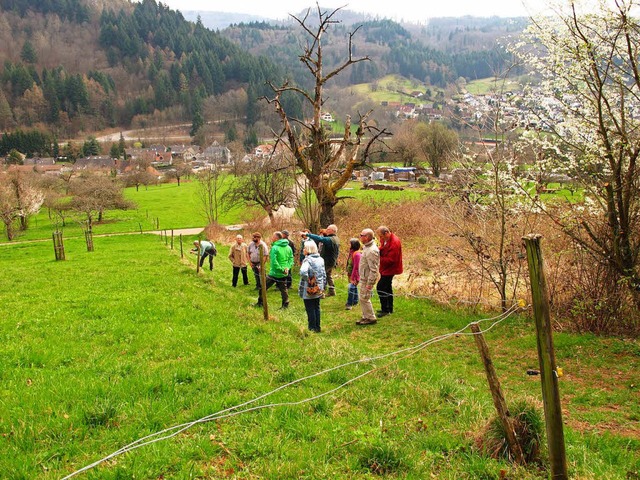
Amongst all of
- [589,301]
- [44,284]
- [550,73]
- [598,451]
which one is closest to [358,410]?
[598,451]

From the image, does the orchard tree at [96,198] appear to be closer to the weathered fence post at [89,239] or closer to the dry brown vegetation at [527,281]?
the weathered fence post at [89,239]

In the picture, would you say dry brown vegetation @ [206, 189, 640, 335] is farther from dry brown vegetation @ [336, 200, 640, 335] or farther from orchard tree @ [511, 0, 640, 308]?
orchard tree @ [511, 0, 640, 308]

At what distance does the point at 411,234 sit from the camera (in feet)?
87.6

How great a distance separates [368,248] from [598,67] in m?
5.00

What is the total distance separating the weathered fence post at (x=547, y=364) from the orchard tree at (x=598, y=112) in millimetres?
5112

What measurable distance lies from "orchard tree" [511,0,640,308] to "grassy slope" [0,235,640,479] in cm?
187

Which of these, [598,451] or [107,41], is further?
[107,41]

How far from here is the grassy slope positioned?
153 inches

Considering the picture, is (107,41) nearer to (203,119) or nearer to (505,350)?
(203,119)

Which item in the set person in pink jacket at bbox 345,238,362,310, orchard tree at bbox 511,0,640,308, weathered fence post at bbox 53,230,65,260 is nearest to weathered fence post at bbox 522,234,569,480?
orchard tree at bbox 511,0,640,308

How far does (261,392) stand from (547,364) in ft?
10.4

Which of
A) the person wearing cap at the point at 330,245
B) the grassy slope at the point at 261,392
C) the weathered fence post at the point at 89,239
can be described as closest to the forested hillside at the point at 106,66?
the weathered fence post at the point at 89,239


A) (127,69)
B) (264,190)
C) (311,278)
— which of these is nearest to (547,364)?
(311,278)

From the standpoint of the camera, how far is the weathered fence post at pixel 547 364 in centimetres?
336
